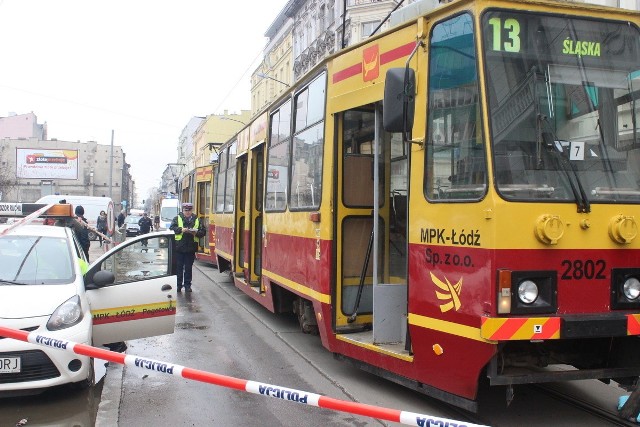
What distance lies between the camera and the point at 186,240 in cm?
1255

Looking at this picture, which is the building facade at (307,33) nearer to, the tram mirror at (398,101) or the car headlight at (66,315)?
the car headlight at (66,315)

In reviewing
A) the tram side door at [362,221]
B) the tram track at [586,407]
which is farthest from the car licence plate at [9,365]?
the tram track at [586,407]

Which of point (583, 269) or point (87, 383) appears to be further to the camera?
point (87, 383)

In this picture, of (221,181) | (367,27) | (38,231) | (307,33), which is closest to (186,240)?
(221,181)

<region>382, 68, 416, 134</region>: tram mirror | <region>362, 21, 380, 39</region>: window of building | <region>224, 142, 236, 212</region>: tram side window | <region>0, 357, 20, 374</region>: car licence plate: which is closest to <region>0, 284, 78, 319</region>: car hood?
<region>0, 357, 20, 374</region>: car licence plate

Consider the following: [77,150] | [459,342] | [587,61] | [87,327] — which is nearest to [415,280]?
[459,342]

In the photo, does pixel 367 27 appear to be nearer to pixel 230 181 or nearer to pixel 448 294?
pixel 230 181

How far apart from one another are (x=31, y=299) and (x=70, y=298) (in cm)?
33

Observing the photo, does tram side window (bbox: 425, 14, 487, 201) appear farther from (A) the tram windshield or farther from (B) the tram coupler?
(B) the tram coupler

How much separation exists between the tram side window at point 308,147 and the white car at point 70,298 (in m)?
1.65

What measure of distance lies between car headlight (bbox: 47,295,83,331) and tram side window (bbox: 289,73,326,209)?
2.59 metres

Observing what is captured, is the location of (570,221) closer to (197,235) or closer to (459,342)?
(459,342)

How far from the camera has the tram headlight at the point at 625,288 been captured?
4.54 metres

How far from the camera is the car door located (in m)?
6.18
